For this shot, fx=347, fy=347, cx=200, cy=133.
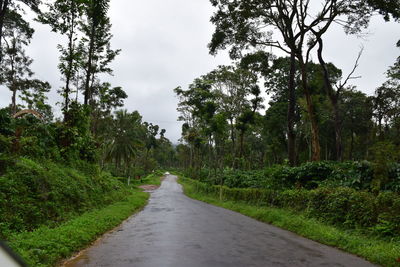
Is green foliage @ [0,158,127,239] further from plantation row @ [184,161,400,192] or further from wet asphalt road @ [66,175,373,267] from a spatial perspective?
plantation row @ [184,161,400,192]

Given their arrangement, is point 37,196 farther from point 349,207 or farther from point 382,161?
point 382,161

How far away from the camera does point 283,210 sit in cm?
1653

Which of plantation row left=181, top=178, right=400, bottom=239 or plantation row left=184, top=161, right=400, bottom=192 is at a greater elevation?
plantation row left=184, top=161, right=400, bottom=192

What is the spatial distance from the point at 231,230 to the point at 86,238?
497 centimetres

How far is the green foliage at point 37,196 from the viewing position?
8844 mm

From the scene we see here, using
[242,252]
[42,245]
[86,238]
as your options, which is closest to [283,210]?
[242,252]

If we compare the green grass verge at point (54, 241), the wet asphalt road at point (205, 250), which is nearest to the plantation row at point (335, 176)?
the wet asphalt road at point (205, 250)

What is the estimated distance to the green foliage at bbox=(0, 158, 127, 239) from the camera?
29.0ft

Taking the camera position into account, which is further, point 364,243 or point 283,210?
point 283,210

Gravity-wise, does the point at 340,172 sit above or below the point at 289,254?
above

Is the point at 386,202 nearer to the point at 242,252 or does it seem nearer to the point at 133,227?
the point at 242,252

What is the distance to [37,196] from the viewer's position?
10.6 m

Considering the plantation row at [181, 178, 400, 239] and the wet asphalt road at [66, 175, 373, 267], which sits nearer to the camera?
the wet asphalt road at [66, 175, 373, 267]

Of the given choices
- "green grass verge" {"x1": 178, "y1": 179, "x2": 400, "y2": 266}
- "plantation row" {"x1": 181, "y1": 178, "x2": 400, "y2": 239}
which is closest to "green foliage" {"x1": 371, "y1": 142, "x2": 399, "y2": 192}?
"plantation row" {"x1": 181, "y1": 178, "x2": 400, "y2": 239}
